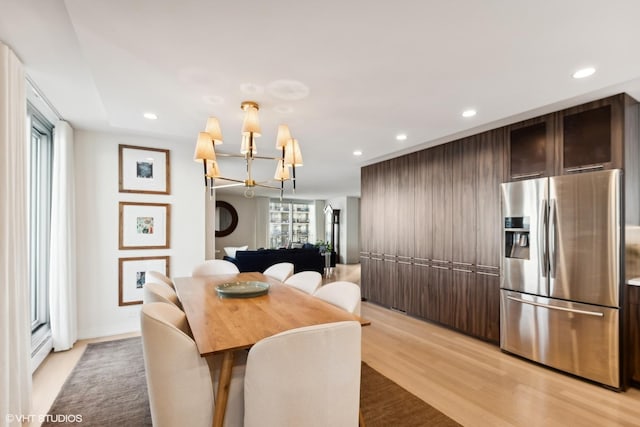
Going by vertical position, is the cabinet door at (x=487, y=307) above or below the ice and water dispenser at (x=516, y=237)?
below

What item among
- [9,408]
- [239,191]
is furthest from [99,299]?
[239,191]

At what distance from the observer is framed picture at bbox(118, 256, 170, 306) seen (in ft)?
12.6

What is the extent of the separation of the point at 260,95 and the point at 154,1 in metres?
1.08

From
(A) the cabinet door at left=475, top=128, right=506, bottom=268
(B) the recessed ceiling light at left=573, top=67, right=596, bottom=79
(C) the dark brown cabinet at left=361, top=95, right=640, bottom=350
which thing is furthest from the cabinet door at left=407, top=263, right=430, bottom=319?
(B) the recessed ceiling light at left=573, top=67, right=596, bottom=79

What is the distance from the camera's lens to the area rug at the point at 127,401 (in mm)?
2100

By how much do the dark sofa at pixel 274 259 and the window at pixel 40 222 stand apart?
2.81 m

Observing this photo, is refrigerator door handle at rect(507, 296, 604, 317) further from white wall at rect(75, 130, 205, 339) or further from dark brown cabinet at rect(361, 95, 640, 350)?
white wall at rect(75, 130, 205, 339)

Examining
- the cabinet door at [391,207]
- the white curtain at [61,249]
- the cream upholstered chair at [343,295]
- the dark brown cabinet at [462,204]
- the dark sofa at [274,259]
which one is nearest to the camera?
the cream upholstered chair at [343,295]

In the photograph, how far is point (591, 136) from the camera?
8.90ft

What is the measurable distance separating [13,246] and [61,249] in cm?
152

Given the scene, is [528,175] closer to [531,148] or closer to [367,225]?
[531,148]

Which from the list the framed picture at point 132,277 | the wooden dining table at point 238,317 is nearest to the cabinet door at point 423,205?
the wooden dining table at point 238,317

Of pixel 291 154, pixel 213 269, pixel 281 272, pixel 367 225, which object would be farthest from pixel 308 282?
pixel 367 225

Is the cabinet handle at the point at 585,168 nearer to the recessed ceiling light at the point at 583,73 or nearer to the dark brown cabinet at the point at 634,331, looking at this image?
the recessed ceiling light at the point at 583,73
